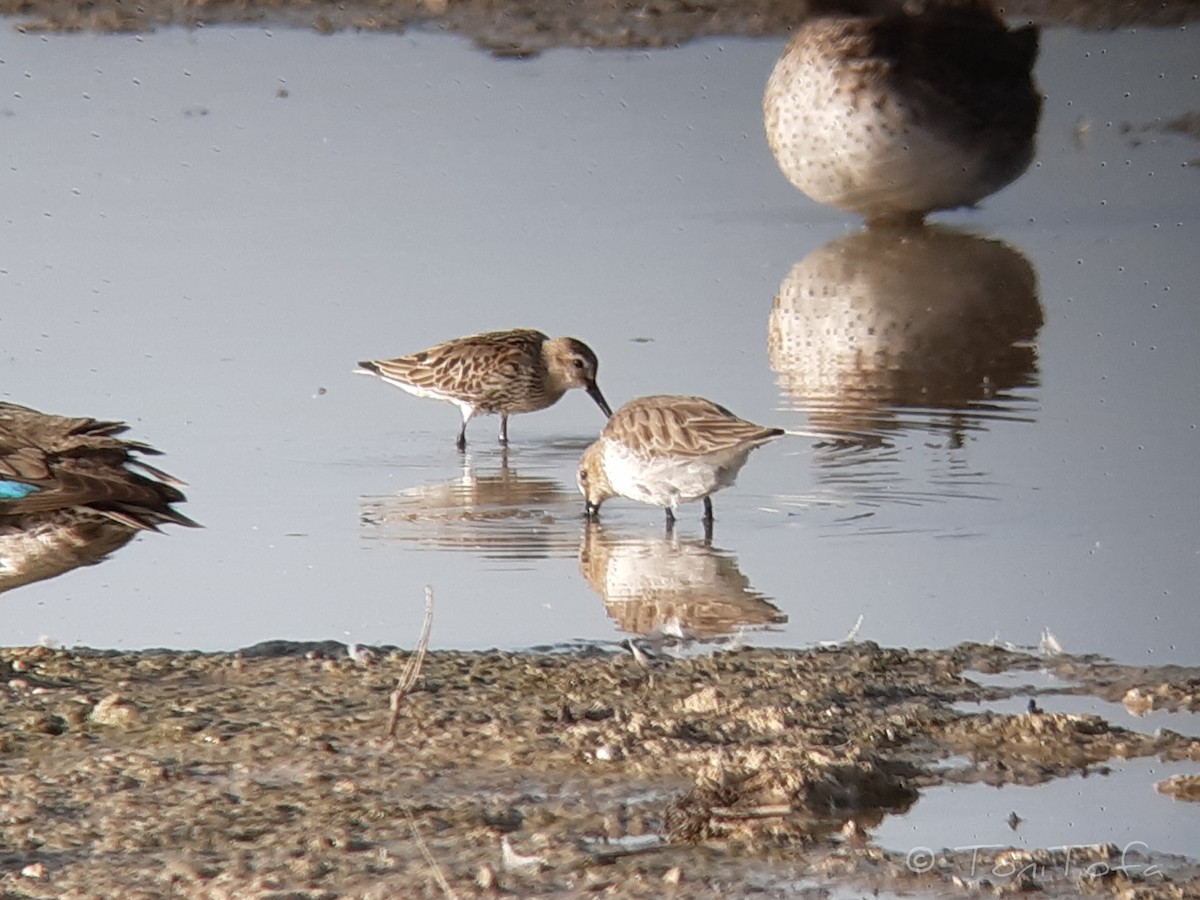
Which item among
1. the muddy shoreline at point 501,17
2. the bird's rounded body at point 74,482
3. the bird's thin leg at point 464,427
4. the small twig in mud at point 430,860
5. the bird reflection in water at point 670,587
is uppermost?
the muddy shoreline at point 501,17

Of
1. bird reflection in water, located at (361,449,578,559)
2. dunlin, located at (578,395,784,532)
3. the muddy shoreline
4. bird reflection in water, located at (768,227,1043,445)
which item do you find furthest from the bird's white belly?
the muddy shoreline

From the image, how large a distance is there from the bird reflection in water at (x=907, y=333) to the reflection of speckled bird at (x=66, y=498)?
405 centimetres

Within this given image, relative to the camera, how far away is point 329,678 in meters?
6.70

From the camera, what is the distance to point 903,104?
14414 millimetres

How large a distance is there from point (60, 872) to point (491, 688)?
172 cm

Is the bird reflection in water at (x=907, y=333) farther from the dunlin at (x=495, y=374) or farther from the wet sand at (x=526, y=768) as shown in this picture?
the wet sand at (x=526, y=768)

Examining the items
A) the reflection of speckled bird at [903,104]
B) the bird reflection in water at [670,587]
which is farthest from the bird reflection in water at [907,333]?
the bird reflection in water at [670,587]

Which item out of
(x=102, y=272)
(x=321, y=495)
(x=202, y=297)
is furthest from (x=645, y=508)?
(x=102, y=272)

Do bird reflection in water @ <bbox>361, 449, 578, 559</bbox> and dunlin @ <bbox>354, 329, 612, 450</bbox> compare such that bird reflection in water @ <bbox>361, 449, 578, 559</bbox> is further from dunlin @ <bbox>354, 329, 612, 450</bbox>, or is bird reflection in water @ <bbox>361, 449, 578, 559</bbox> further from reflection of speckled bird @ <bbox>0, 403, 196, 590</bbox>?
reflection of speckled bird @ <bbox>0, 403, 196, 590</bbox>

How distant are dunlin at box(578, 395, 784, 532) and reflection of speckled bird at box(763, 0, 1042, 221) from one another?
18.9 ft

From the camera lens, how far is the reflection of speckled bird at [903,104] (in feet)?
47.5

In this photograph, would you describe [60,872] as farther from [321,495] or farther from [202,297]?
[202,297]

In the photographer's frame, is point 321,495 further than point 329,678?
Yes

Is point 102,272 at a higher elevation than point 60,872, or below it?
higher
